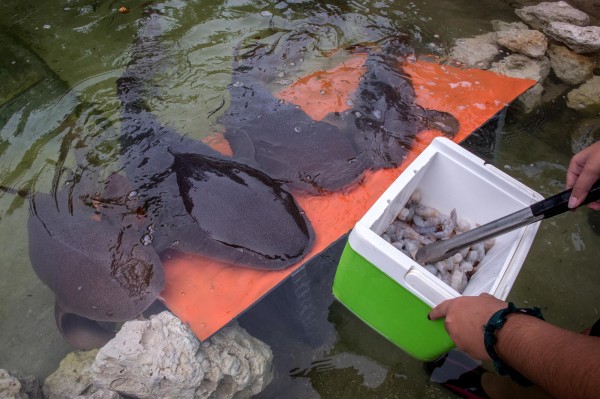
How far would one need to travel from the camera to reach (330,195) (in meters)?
3.21

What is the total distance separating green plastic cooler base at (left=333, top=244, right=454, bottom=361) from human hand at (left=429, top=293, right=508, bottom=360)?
0.28 metres

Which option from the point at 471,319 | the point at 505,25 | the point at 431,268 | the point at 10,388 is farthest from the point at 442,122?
the point at 10,388

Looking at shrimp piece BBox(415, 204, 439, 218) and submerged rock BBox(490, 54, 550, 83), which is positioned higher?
shrimp piece BBox(415, 204, 439, 218)

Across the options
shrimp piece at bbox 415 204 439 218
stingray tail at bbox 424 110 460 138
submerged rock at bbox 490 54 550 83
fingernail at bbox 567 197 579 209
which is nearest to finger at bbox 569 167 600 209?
fingernail at bbox 567 197 579 209

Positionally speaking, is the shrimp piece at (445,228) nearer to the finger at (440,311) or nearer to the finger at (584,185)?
the finger at (440,311)

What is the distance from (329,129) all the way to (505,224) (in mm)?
1824

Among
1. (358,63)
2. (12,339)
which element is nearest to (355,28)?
(358,63)

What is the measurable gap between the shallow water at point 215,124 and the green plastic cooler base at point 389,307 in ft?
1.78

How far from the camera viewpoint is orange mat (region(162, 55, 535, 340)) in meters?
2.69

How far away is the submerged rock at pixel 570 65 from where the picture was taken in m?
4.78

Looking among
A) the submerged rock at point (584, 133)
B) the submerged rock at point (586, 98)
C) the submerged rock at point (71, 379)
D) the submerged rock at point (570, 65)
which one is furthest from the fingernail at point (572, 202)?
the submerged rock at point (570, 65)

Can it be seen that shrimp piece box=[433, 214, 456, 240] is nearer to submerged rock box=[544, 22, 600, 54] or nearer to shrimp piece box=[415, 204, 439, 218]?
shrimp piece box=[415, 204, 439, 218]

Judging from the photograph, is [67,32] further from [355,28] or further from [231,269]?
[231,269]

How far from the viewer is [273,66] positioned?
4457mm
